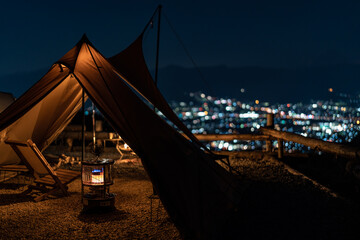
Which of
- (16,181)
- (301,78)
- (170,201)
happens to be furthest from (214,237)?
(301,78)

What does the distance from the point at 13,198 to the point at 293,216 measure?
4009 millimetres

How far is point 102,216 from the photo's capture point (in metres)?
4.05

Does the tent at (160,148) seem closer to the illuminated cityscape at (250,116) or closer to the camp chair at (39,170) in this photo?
the camp chair at (39,170)

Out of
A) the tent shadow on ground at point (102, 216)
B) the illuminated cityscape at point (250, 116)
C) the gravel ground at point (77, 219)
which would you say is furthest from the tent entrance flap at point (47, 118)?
the illuminated cityscape at point (250, 116)

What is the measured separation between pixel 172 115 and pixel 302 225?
227cm

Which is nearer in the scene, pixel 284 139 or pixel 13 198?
pixel 13 198

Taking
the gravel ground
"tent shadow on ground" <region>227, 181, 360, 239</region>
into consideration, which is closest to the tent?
"tent shadow on ground" <region>227, 181, 360, 239</region>

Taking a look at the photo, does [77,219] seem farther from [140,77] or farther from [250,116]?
[250,116]

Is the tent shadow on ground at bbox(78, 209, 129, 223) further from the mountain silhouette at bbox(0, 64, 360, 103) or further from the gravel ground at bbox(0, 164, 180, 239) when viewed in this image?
the mountain silhouette at bbox(0, 64, 360, 103)

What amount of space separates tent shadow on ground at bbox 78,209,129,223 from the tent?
0.90 metres

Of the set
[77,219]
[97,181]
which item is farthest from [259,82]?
[77,219]

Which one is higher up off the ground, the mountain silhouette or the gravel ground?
the mountain silhouette

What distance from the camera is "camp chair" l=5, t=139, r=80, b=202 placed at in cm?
466

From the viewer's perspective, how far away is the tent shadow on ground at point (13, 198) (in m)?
4.66
